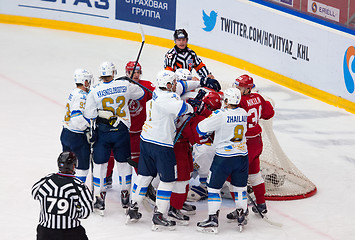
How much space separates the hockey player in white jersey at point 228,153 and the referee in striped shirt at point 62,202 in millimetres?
1828

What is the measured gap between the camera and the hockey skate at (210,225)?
6660 mm

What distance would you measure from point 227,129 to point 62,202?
6.94ft

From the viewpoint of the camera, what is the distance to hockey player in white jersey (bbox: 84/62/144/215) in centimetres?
685

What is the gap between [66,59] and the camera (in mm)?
12867

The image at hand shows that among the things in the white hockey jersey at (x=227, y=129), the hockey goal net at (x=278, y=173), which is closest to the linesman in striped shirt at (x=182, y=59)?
the hockey goal net at (x=278, y=173)

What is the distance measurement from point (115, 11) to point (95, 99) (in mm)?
7570

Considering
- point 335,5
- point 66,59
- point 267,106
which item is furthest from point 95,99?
point 66,59

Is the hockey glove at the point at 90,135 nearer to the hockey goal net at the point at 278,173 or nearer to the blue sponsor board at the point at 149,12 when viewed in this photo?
the hockey goal net at the point at 278,173

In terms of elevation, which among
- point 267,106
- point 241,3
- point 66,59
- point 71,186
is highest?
point 241,3

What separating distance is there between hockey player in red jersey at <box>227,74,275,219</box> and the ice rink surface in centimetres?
28

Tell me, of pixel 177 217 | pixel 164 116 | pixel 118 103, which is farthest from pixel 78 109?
pixel 177 217

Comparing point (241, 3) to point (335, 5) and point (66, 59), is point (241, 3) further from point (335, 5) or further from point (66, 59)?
point (66, 59)

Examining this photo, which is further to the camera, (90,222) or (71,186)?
(90,222)

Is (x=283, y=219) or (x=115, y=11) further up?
(x=115, y=11)
